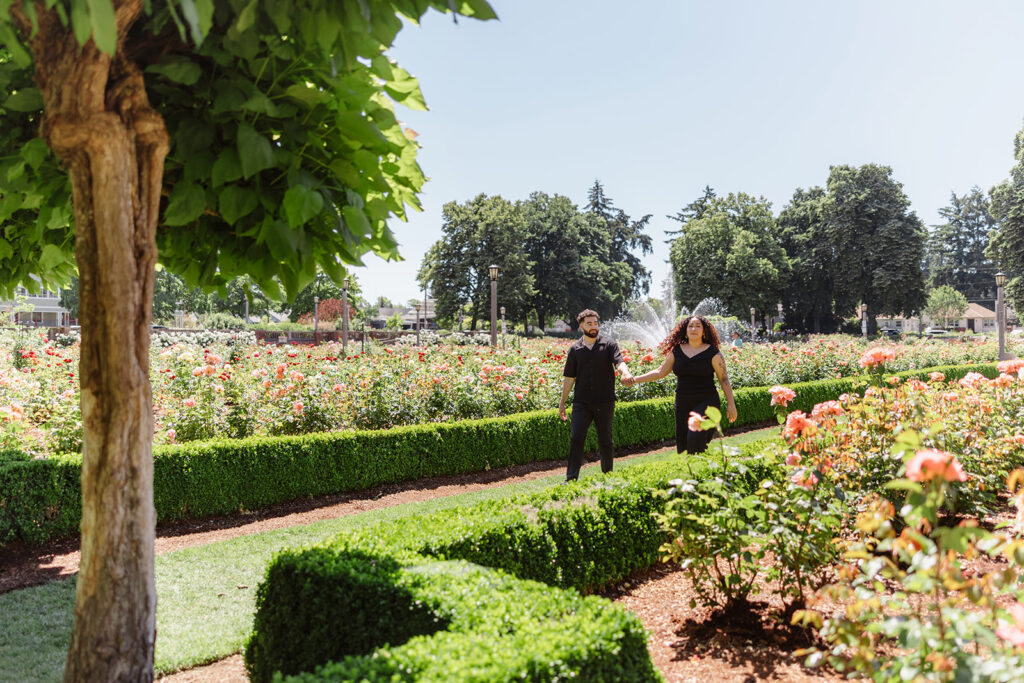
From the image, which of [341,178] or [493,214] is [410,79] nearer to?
[341,178]

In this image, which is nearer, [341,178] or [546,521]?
[341,178]

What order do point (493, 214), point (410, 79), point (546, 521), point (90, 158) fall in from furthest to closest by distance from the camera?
point (493, 214) < point (546, 521) < point (410, 79) < point (90, 158)

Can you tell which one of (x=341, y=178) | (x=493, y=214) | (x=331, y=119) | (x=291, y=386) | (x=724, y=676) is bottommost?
(x=724, y=676)

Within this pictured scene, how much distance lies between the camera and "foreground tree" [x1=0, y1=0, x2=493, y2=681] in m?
2.11

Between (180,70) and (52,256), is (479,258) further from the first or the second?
(180,70)

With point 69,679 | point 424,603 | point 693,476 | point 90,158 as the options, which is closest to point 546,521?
point 693,476

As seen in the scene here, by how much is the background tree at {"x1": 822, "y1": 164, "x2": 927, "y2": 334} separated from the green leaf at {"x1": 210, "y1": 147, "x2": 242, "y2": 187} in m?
46.6

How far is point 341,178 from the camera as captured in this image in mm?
2246

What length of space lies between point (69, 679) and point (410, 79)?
2.39 metres

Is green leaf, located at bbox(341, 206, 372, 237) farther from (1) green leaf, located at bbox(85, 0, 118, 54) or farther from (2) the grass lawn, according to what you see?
(2) the grass lawn

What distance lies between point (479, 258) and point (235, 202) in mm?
41121

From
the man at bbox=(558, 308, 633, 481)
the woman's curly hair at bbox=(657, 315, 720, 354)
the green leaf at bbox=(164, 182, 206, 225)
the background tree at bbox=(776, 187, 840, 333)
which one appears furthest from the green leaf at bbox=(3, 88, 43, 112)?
the background tree at bbox=(776, 187, 840, 333)

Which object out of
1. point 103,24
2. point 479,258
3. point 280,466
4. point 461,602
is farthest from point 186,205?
point 479,258

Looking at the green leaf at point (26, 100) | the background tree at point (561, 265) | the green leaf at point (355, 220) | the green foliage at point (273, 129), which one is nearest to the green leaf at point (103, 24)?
the green foliage at point (273, 129)
